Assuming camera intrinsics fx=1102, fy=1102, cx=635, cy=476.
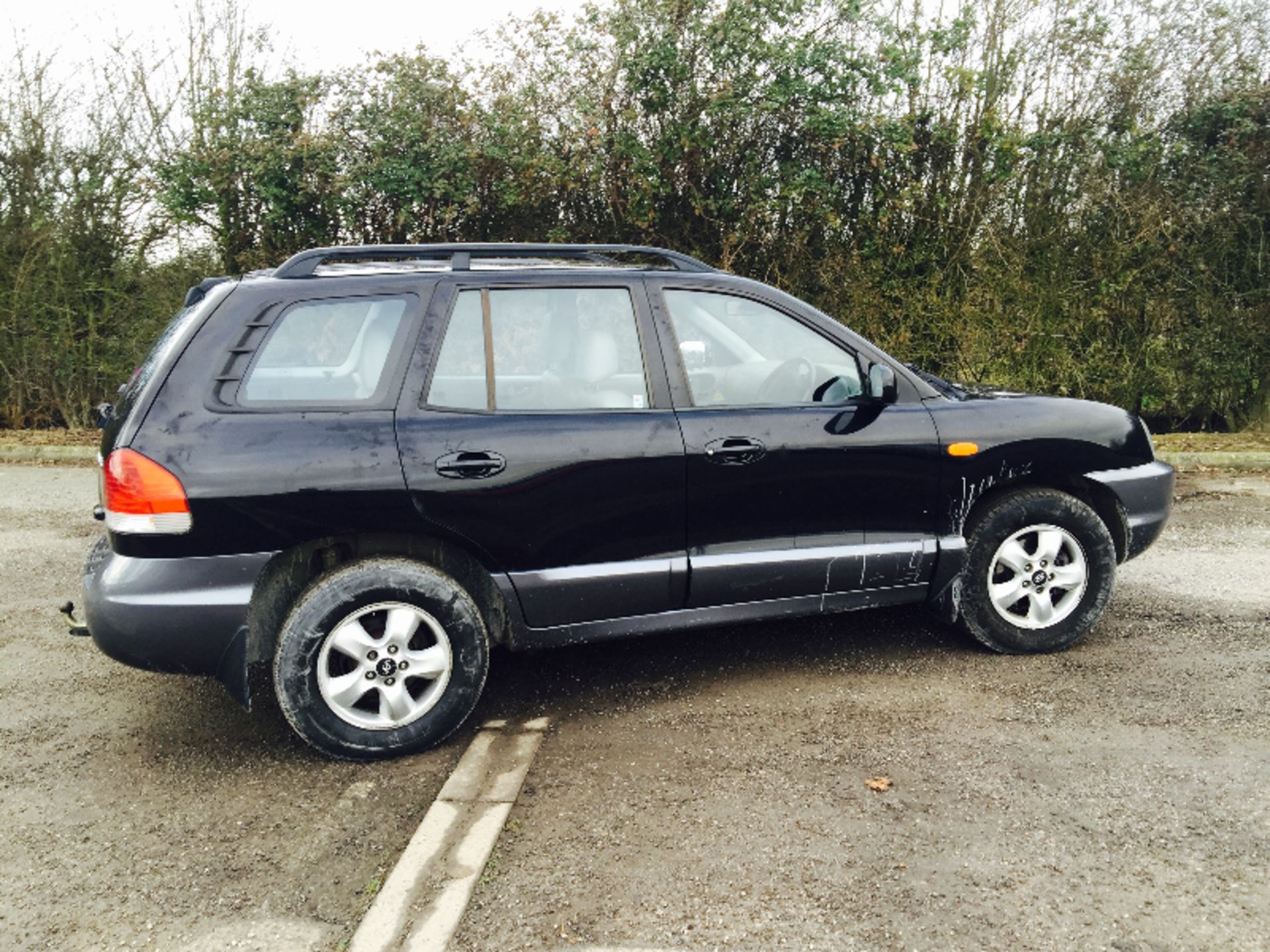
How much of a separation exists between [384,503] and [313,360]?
598 mm

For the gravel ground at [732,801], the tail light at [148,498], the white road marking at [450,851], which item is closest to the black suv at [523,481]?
the tail light at [148,498]

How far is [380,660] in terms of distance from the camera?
3.85m

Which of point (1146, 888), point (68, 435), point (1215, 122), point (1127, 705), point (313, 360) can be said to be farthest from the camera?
point (68, 435)

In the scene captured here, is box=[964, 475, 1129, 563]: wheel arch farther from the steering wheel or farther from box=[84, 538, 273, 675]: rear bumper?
box=[84, 538, 273, 675]: rear bumper

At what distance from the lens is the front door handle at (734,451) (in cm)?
420

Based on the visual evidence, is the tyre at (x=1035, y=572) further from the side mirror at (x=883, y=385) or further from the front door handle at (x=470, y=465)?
the front door handle at (x=470, y=465)

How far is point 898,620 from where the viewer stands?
17.8 ft

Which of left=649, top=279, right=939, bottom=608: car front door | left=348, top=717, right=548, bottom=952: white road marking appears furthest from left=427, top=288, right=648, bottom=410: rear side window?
left=348, top=717, right=548, bottom=952: white road marking

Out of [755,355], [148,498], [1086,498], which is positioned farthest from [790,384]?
[148,498]

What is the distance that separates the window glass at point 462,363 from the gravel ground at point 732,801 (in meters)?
1.27

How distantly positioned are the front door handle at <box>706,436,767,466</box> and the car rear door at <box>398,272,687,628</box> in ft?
0.45

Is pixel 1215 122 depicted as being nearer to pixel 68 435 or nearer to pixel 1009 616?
pixel 1009 616

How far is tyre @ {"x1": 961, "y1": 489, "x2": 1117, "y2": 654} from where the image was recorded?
467 centimetres

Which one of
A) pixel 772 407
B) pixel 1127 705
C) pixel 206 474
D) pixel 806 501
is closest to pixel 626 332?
pixel 772 407
